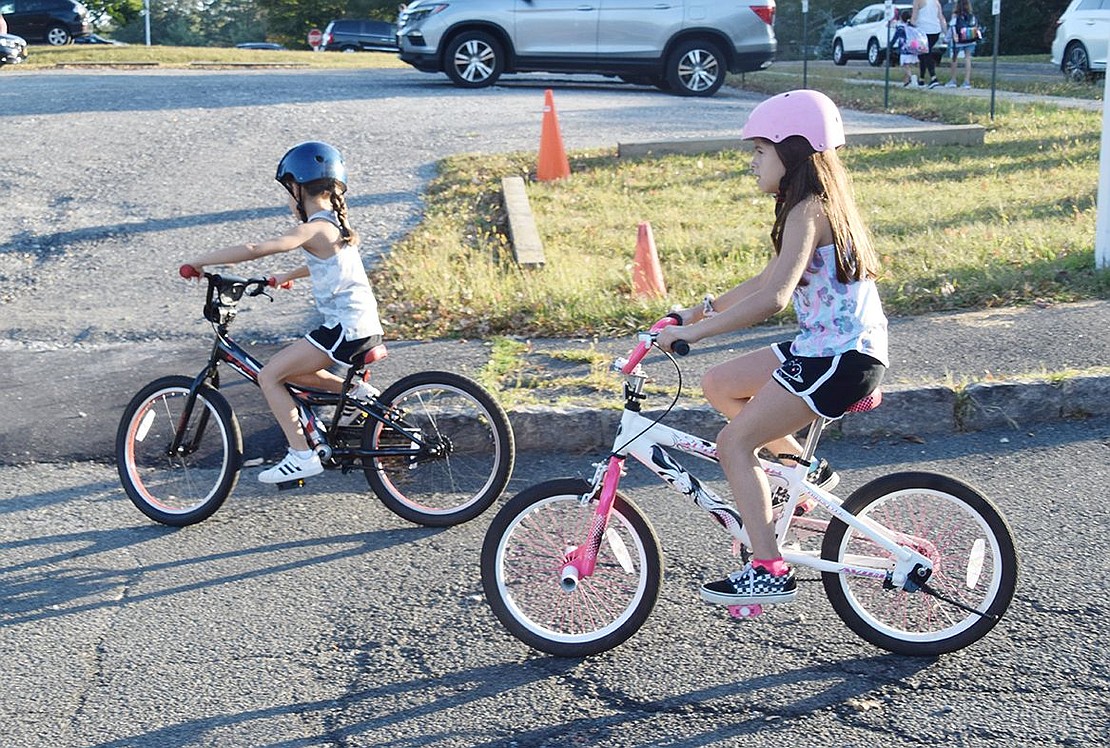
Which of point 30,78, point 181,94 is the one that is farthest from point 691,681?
point 30,78

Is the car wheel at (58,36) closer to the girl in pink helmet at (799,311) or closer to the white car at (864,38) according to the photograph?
the white car at (864,38)

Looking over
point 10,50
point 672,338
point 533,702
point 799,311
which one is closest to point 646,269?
point 799,311

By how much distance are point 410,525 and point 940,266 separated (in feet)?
15.6

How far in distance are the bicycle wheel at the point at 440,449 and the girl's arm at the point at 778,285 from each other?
1.75m

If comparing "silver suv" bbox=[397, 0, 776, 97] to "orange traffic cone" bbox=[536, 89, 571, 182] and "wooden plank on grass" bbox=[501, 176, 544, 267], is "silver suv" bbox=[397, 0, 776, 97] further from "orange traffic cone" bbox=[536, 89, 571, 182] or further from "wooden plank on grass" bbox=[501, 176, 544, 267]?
"wooden plank on grass" bbox=[501, 176, 544, 267]

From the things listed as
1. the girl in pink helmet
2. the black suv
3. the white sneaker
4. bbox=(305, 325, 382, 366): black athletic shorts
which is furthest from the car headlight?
the black suv

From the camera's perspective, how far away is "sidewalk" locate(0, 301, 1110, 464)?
6371 mm

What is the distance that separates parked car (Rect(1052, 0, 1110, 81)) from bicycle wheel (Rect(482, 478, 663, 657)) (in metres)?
19.7

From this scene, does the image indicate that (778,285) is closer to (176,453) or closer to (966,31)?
(176,453)

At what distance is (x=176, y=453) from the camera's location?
5.66m

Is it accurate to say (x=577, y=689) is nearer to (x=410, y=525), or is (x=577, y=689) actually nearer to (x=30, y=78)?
(x=410, y=525)

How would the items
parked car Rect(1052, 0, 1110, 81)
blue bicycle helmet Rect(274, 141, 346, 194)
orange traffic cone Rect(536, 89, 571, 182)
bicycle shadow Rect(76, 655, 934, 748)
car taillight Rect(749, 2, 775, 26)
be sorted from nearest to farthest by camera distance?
bicycle shadow Rect(76, 655, 934, 748), blue bicycle helmet Rect(274, 141, 346, 194), orange traffic cone Rect(536, 89, 571, 182), car taillight Rect(749, 2, 775, 26), parked car Rect(1052, 0, 1110, 81)

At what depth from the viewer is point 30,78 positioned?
63.9 ft

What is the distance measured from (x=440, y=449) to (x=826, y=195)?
2224mm
